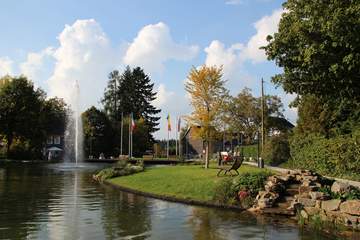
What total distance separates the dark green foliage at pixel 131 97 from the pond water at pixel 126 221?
94845 mm

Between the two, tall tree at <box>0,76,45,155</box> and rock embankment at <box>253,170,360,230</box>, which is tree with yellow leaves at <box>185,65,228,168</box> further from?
tall tree at <box>0,76,45,155</box>

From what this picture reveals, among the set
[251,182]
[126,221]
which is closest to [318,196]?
[251,182]

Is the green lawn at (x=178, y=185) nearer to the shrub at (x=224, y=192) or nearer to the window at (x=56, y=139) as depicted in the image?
the shrub at (x=224, y=192)

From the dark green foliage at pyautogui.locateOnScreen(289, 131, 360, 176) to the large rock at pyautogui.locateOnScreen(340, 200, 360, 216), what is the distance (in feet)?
36.6

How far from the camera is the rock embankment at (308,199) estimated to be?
14208mm

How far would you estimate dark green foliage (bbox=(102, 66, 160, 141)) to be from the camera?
11650cm

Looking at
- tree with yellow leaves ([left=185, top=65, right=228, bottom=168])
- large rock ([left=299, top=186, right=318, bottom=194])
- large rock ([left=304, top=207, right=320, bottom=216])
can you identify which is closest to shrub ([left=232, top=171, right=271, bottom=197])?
large rock ([left=299, top=186, right=318, bottom=194])

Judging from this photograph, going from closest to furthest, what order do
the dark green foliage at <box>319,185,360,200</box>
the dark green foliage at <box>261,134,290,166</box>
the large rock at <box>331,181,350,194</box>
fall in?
the dark green foliage at <box>319,185,360,200</box>, the large rock at <box>331,181,350,194</box>, the dark green foliage at <box>261,134,290,166</box>

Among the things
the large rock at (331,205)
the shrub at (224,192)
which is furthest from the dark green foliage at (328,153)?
the large rock at (331,205)

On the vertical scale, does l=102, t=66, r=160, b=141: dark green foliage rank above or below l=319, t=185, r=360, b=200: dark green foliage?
above

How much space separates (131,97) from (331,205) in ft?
342

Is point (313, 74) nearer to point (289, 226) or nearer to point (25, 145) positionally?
point (289, 226)

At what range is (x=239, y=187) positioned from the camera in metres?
19.3

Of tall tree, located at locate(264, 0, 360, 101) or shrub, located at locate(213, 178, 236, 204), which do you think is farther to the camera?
shrub, located at locate(213, 178, 236, 204)
